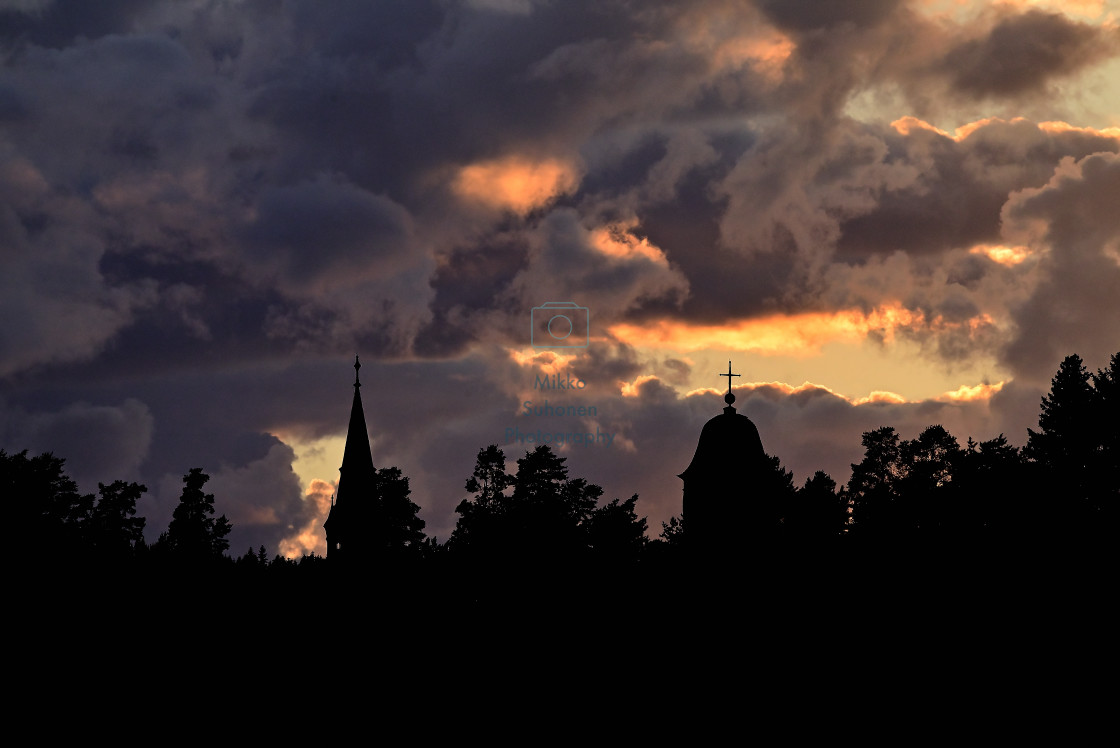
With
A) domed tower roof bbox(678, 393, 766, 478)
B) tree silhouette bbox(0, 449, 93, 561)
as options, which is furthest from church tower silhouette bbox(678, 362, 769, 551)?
tree silhouette bbox(0, 449, 93, 561)

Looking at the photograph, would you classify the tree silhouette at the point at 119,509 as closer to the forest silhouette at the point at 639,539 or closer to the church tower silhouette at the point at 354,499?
the forest silhouette at the point at 639,539

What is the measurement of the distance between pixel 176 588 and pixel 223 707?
12.3ft

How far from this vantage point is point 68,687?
24.4m

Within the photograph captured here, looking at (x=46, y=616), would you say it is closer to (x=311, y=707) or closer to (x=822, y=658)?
(x=311, y=707)

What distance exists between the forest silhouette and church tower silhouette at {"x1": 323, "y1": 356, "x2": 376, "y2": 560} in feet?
1.40

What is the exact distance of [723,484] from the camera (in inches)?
2164

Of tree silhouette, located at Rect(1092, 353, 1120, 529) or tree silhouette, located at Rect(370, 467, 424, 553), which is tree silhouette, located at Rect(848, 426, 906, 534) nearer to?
tree silhouette, located at Rect(1092, 353, 1120, 529)

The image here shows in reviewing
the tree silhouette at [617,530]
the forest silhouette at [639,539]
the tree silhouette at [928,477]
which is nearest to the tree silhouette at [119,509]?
the forest silhouette at [639,539]

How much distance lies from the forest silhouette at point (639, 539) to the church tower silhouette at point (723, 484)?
1.15 ft

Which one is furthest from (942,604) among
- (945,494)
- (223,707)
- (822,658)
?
(945,494)

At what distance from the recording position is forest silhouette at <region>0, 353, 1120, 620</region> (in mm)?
29609

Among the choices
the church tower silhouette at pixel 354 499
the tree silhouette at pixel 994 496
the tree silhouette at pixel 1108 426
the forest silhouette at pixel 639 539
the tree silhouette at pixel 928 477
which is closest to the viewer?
the forest silhouette at pixel 639 539

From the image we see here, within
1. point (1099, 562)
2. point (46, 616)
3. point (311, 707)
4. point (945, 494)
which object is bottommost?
point (311, 707)

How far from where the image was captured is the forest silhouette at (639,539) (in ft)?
97.1
